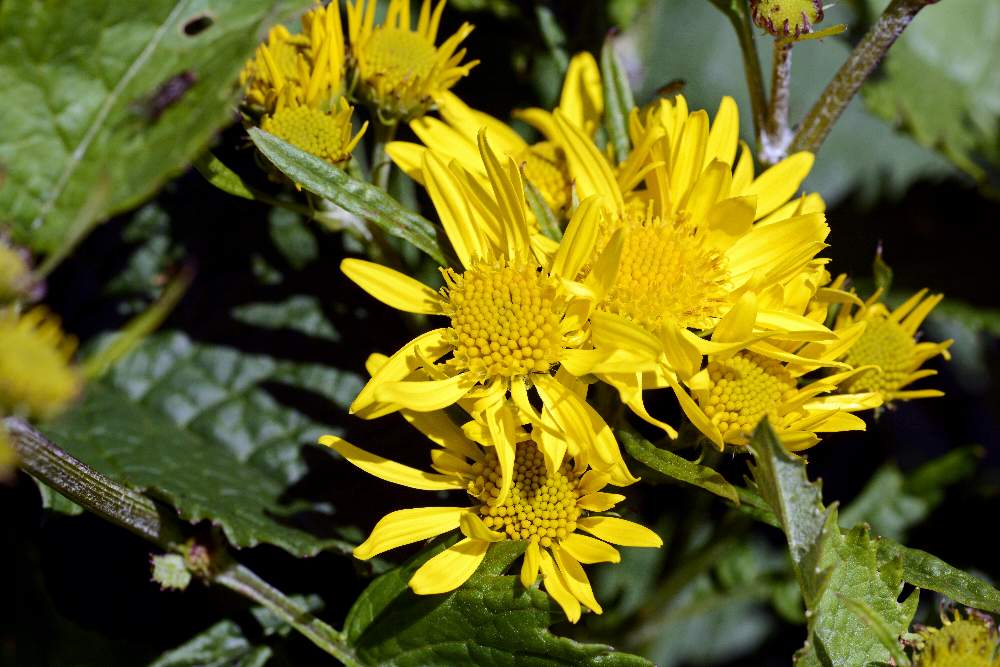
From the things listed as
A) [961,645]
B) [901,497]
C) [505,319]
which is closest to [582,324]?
[505,319]

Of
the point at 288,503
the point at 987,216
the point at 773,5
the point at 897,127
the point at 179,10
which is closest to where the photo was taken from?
the point at 179,10

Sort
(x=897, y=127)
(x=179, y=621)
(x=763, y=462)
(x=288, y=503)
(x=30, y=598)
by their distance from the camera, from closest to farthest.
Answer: (x=763, y=462), (x=288, y=503), (x=179, y=621), (x=30, y=598), (x=897, y=127)

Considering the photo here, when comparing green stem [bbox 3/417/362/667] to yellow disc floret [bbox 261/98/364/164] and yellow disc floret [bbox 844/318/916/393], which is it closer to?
yellow disc floret [bbox 261/98/364/164]

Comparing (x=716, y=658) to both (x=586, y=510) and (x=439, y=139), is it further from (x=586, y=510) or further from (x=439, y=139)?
(x=439, y=139)

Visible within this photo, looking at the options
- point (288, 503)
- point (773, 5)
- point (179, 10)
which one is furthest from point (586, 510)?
point (179, 10)

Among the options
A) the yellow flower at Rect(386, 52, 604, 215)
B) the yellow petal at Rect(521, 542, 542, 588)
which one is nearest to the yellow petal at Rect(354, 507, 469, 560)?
the yellow petal at Rect(521, 542, 542, 588)

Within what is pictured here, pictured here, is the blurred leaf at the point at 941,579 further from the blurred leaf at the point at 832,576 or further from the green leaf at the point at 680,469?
the green leaf at the point at 680,469
